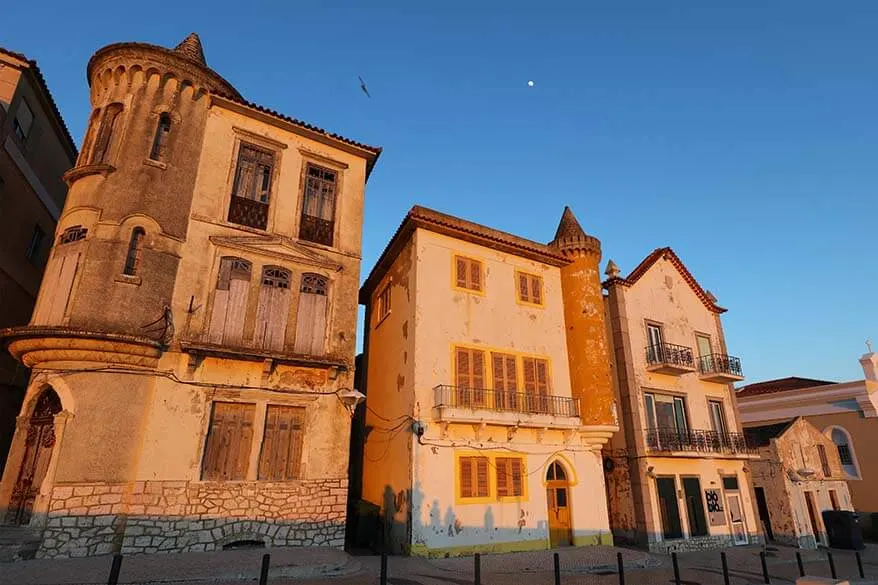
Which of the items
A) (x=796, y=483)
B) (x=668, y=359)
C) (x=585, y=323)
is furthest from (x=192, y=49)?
(x=796, y=483)

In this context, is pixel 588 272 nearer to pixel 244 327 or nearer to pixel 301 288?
pixel 301 288

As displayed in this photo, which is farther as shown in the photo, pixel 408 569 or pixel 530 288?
pixel 530 288

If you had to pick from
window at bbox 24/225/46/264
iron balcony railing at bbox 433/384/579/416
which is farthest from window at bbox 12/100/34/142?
iron balcony railing at bbox 433/384/579/416

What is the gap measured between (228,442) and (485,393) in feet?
26.7

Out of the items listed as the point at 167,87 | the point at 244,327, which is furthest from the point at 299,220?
the point at 167,87

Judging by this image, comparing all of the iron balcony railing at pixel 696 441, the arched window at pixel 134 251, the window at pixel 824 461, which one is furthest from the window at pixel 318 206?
the window at pixel 824 461

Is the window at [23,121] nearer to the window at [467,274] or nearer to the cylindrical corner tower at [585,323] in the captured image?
the window at [467,274]

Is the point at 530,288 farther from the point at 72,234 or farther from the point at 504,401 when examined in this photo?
the point at 72,234

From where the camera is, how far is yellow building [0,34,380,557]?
1117cm

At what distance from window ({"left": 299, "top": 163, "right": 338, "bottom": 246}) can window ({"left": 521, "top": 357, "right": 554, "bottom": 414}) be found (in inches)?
336

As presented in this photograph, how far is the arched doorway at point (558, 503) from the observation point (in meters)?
16.2

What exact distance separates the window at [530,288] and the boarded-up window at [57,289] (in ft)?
46.8

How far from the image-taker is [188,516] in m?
11.4

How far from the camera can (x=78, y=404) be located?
440 inches
